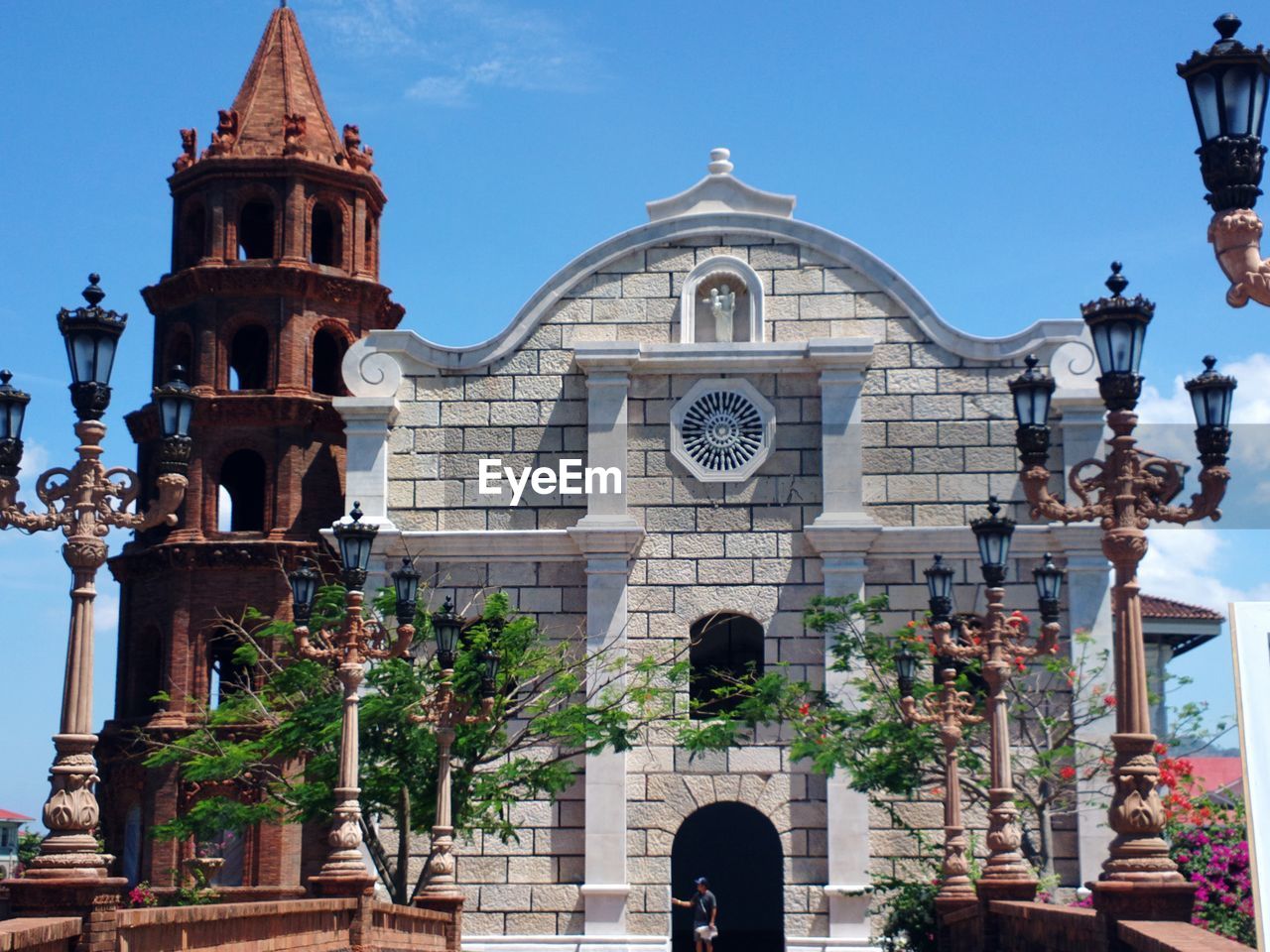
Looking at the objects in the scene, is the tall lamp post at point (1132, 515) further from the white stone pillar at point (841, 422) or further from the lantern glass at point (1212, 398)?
the white stone pillar at point (841, 422)

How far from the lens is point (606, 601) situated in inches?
1453

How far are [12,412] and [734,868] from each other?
94.2ft

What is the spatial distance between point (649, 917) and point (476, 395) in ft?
35.2

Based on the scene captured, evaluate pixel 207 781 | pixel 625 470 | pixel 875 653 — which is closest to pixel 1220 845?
pixel 875 653

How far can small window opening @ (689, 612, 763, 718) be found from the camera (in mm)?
38000

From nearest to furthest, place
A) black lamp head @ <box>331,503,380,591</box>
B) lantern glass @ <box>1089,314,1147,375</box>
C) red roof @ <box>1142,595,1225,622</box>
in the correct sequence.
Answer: lantern glass @ <box>1089,314,1147,375</box>
black lamp head @ <box>331,503,380,591</box>
red roof @ <box>1142,595,1225,622</box>

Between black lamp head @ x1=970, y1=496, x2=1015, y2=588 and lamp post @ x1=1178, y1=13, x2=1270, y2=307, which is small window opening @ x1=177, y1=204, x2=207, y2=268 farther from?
lamp post @ x1=1178, y1=13, x2=1270, y2=307

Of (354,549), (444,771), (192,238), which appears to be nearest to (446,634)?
(444,771)

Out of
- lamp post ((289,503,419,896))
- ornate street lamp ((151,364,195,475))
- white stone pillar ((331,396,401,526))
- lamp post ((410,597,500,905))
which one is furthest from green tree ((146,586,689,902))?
ornate street lamp ((151,364,195,475))

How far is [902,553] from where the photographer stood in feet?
121

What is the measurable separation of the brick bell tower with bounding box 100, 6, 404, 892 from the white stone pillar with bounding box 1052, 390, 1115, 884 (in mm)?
15113

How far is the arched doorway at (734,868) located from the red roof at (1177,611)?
19.2 metres

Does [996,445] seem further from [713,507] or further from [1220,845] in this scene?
[1220,845]

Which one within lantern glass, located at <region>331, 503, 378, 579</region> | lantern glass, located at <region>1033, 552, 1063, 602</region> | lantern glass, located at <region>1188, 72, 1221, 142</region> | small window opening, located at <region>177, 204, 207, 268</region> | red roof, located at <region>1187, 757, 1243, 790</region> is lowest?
red roof, located at <region>1187, 757, 1243, 790</region>
